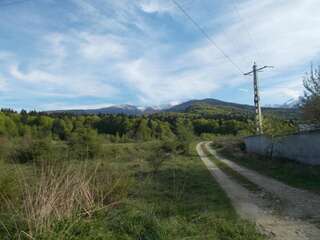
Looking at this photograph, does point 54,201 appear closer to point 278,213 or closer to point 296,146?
point 278,213

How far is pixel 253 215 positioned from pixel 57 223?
17.7 feet

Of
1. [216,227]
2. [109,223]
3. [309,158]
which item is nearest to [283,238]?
[216,227]

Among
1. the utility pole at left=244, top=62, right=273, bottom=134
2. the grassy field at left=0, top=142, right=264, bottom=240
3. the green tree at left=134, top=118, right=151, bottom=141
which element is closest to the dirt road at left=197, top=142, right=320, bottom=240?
the grassy field at left=0, top=142, right=264, bottom=240

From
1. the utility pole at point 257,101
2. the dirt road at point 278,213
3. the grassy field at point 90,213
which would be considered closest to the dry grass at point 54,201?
the grassy field at point 90,213

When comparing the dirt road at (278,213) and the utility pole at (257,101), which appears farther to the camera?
the utility pole at (257,101)

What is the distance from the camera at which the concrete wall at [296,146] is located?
2039 centimetres

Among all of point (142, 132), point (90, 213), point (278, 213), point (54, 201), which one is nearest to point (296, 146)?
point (278, 213)

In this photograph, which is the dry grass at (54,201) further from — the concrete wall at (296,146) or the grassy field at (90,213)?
the concrete wall at (296,146)

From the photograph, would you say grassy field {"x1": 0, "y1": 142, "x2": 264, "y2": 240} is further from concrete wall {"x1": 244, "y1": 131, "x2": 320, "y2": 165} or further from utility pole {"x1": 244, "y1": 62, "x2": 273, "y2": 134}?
utility pole {"x1": 244, "y1": 62, "x2": 273, "y2": 134}

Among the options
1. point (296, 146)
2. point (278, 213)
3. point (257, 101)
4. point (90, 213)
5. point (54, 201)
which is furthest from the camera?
point (257, 101)

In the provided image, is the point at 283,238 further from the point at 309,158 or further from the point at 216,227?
the point at 309,158

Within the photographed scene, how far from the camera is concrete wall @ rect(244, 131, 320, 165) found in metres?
20.4

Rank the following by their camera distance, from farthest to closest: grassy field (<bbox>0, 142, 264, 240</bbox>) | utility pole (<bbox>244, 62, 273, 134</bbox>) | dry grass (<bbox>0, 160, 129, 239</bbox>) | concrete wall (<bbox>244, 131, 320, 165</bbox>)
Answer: utility pole (<bbox>244, 62, 273, 134</bbox>) < concrete wall (<bbox>244, 131, 320, 165</bbox>) < grassy field (<bbox>0, 142, 264, 240</bbox>) < dry grass (<bbox>0, 160, 129, 239</bbox>)

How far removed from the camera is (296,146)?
78.0 feet
